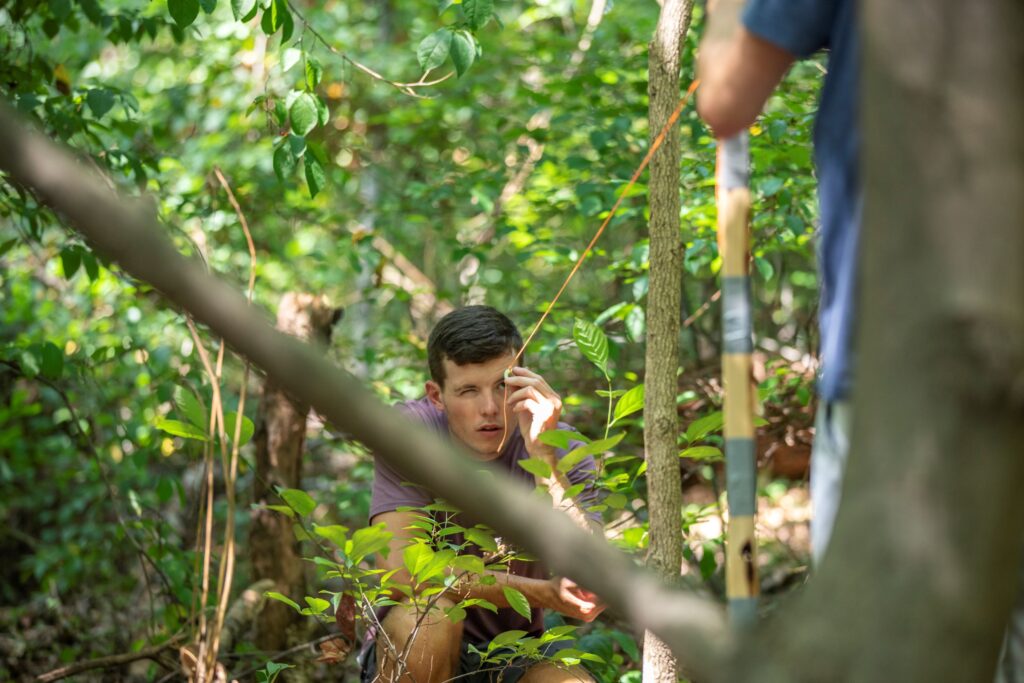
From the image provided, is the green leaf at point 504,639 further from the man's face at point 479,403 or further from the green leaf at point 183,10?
the green leaf at point 183,10

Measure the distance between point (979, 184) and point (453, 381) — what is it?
2.21 m

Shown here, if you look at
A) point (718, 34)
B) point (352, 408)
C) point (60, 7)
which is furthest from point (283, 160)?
point (352, 408)

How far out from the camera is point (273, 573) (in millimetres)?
4281

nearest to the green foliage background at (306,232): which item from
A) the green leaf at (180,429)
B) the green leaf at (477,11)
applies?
the green leaf at (477,11)

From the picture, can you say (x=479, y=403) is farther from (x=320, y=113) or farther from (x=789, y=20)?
(x=789, y=20)

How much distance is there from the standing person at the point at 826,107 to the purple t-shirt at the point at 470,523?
4.78 feet

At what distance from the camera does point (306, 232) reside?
27.7 ft

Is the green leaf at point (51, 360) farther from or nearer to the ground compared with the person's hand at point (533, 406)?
farther from the ground

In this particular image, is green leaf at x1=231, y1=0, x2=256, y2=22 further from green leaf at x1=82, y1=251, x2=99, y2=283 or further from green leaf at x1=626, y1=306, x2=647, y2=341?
green leaf at x1=626, y1=306, x2=647, y2=341

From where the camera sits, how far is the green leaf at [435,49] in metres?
2.64

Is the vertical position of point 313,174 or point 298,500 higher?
point 313,174

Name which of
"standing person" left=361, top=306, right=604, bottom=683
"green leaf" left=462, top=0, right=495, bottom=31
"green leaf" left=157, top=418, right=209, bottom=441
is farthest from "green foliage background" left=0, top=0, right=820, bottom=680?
"green leaf" left=157, top=418, right=209, bottom=441

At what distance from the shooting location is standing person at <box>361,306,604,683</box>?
2.34 m

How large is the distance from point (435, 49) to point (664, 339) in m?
1.09
